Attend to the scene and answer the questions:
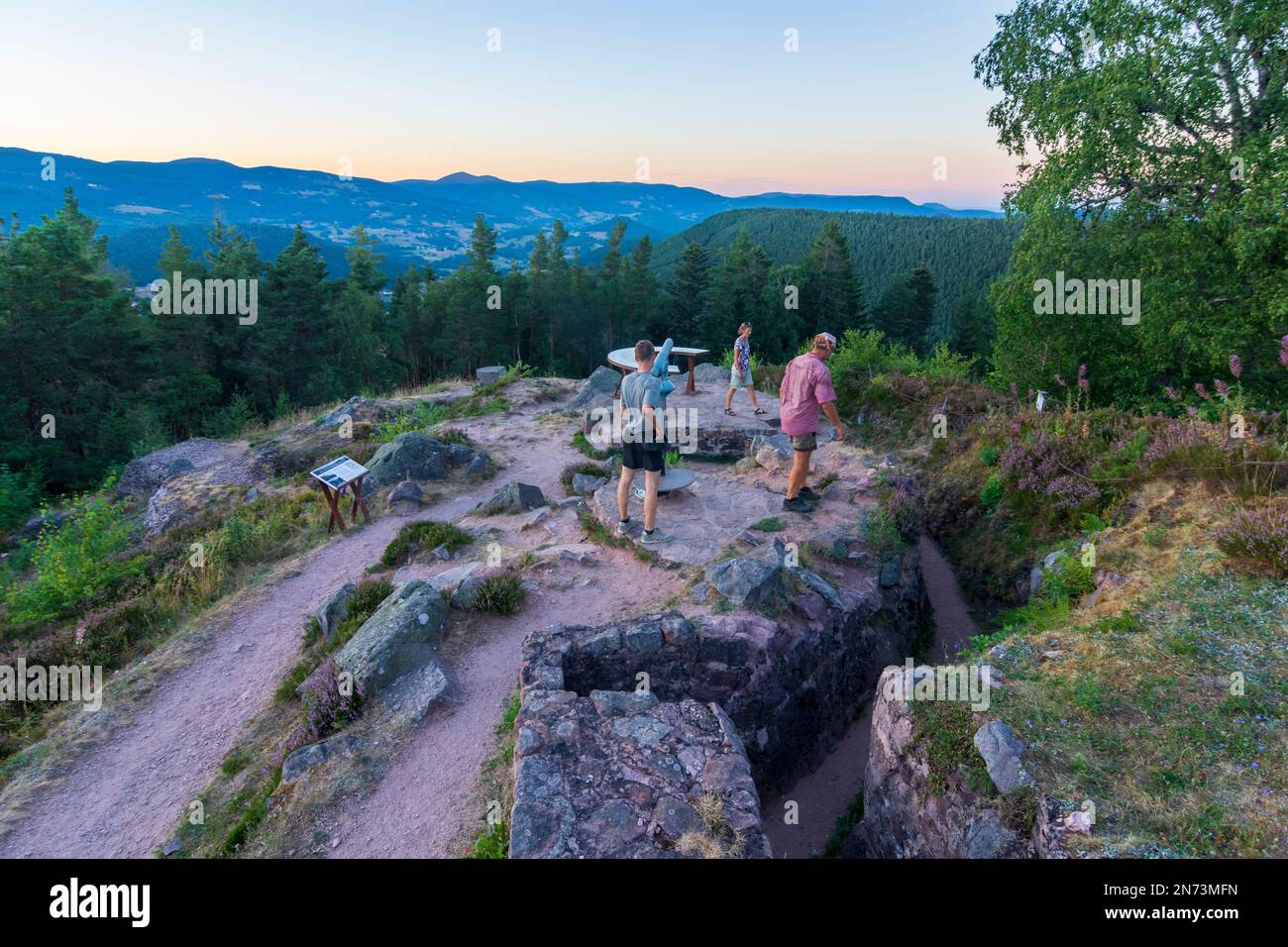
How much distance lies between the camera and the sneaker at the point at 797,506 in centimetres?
1028

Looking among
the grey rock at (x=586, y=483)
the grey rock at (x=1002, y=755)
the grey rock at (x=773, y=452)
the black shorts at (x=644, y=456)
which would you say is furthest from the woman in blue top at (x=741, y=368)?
the grey rock at (x=1002, y=755)

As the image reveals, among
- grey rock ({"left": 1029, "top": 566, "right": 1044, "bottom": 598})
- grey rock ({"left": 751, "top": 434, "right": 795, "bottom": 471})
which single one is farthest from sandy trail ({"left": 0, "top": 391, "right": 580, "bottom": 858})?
grey rock ({"left": 1029, "top": 566, "right": 1044, "bottom": 598})

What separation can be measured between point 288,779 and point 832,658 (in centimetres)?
630

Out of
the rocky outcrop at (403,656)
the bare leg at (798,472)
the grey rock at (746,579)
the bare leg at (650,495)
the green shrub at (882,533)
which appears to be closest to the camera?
the rocky outcrop at (403,656)

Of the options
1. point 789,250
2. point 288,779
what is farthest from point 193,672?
point 789,250

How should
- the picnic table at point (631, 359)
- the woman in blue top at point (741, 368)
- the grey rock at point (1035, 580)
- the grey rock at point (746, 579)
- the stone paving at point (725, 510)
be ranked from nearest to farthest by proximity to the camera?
the grey rock at point (746, 579) < the grey rock at point (1035, 580) < the stone paving at point (725, 510) < the picnic table at point (631, 359) < the woman in blue top at point (741, 368)

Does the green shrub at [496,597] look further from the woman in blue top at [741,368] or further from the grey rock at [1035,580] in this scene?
the woman in blue top at [741,368]

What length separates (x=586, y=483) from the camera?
1294cm

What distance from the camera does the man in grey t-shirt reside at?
324 inches

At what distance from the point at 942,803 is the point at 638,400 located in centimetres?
556

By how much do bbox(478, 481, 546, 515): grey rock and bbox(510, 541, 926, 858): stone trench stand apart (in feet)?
17.0

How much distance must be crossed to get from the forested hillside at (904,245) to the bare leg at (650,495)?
307 feet

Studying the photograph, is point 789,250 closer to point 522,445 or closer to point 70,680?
point 522,445

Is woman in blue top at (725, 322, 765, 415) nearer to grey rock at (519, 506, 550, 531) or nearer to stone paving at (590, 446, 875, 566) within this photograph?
stone paving at (590, 446, 875, 566)
